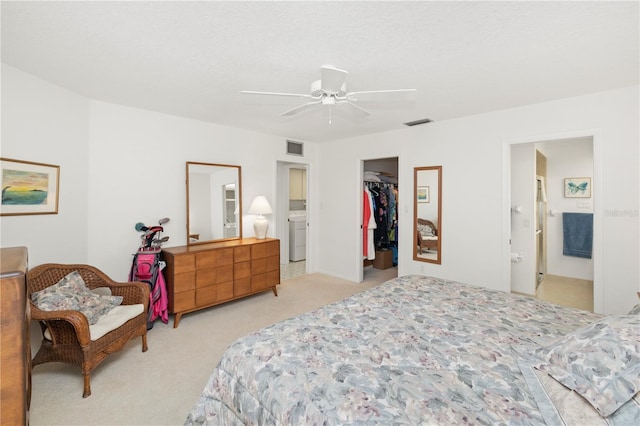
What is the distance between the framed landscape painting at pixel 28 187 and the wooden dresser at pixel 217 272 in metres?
1.14

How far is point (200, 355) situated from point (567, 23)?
141 inches

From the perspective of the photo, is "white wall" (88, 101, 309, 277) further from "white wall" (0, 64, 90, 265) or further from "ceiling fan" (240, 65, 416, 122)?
"ceiling fan" (240, 65, 416, 122)

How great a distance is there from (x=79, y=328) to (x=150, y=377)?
2.13 ft

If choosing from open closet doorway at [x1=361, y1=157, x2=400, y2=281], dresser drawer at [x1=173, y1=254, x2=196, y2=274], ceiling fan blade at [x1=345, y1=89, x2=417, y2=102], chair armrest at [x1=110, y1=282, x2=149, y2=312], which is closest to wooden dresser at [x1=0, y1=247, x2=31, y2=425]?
chair armrest at [x1=110, y1=282, x2=149, y2=312]

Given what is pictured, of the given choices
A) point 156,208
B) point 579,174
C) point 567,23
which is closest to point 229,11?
point 567,23

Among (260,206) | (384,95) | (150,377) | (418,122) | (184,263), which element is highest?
(418,122)

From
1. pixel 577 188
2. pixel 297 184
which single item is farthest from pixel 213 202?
pixel 577 188

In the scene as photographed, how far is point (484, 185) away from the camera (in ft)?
11.5

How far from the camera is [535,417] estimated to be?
3.30 ft

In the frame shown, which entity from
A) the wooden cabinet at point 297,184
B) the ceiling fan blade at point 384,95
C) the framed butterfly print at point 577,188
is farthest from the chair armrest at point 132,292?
the framed butterfly print at point 577,188

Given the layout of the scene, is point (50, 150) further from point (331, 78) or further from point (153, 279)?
point (331, 78)

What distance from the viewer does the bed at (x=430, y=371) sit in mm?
1022

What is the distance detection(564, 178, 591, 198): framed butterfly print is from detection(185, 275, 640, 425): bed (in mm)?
3897

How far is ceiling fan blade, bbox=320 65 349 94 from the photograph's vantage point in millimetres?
1809
